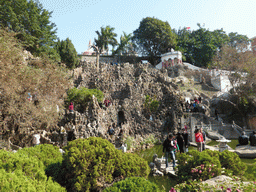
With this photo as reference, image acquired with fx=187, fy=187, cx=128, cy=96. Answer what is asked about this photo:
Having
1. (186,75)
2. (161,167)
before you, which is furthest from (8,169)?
(186,75)

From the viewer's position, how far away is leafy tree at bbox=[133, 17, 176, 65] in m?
43.6

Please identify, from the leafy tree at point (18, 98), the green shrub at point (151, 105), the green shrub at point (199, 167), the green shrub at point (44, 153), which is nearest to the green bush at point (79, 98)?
the leafy tree at point (18, 98)

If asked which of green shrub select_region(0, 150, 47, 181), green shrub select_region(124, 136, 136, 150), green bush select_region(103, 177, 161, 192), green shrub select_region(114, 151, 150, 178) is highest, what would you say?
green shrub select_region(0, 150, 47, 181)

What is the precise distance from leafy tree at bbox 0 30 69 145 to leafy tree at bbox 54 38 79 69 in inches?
538

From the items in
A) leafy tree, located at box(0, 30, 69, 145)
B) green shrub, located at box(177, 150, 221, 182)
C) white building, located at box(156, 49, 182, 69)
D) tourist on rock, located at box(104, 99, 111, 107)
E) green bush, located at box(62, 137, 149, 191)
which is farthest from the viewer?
white building, located at box(156, 49, 182, 69)

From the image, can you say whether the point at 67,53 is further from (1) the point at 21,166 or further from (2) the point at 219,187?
(2) the point at 219,187

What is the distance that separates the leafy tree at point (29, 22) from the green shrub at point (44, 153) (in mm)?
18073

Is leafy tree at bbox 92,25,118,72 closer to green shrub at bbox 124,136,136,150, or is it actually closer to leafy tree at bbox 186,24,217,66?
leafy tree at bbox 186,24,217,66

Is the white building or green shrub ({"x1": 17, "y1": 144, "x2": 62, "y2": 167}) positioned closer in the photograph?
green shrub ({"x1": 17, "y1": 144, "x2": 62, "y2": 167})

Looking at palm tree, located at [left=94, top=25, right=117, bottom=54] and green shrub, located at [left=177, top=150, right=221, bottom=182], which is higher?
palm tree, located at [left=94, top=25, right=117, bottom=54]

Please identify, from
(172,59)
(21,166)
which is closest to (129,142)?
(21,166)

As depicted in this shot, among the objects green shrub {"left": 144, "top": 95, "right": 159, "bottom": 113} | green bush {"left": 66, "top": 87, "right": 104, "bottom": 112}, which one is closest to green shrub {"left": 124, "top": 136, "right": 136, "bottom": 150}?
green bush {"left": 66, "top": 87, "right": 104, "bottom": 112}

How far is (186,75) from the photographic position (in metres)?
35.9

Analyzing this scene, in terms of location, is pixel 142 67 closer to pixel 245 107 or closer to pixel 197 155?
pixel 245 107
